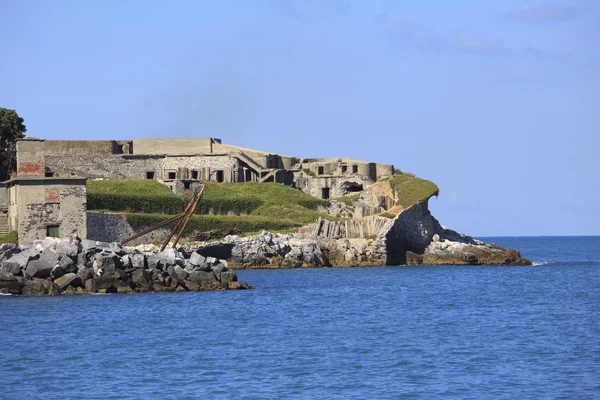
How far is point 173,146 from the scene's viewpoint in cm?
8225

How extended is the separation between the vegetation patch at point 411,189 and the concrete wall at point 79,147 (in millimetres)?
21310

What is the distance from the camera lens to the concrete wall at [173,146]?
8225 cm

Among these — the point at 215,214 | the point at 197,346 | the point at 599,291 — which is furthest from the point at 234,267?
the point at 197,346

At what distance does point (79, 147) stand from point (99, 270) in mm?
37524

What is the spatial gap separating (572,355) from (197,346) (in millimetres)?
10288

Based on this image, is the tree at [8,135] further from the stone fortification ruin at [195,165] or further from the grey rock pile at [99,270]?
the grey rock pile at [99,270]

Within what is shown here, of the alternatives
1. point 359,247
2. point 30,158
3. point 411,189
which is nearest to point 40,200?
point 30,158

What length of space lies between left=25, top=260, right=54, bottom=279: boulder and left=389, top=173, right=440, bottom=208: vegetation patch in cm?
2780

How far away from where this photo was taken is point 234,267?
62750 millimetres

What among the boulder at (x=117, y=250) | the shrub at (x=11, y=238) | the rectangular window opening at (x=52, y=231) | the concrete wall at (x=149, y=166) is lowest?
the boulder at (x=117, y=250)

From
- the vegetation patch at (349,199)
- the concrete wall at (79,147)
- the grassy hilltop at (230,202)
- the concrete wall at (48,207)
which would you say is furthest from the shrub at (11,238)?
the vegetation patch at (349,199)

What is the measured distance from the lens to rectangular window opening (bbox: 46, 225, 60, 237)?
53.0m

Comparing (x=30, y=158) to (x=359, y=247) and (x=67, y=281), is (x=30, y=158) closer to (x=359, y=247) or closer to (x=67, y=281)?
(x=67, y=281)

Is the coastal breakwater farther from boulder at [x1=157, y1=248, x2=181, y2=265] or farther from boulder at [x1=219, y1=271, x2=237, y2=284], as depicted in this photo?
Result: boulder at [x1=157, y1=248, x2=181, y2=265]
